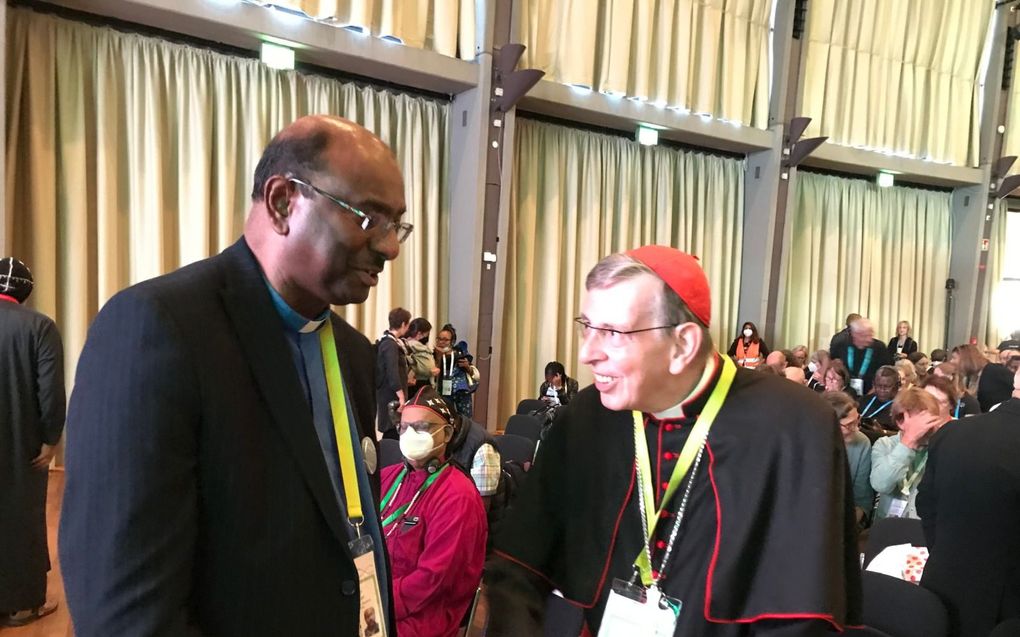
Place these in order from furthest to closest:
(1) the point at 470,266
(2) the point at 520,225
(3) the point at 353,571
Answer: (2) the point at 520,225 → (1) the point at 470,266 → (3) the point at 353,571

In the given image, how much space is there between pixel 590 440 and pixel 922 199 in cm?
1303

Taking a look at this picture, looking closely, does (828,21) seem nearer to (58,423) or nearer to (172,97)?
(172,97)

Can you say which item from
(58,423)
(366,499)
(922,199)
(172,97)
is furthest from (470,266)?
(922,199)

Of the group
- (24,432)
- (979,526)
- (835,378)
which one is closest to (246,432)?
(979,526)

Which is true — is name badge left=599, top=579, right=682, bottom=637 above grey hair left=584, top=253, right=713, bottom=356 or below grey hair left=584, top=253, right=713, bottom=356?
below

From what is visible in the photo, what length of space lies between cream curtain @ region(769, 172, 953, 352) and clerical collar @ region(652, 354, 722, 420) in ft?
30.9

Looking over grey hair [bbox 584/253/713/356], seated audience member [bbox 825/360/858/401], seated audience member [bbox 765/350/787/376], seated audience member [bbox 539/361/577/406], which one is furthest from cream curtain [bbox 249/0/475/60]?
grey hair [bbox 584/253/713/356]

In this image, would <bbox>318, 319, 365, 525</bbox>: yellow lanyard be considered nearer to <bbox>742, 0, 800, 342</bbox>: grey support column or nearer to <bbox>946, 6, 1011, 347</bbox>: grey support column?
<bbox>742, 0, 800, 342</bbox>: grey support column

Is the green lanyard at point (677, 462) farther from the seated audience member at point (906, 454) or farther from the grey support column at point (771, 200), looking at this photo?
the grey support column at point (771, 200)

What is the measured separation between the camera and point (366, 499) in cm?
131

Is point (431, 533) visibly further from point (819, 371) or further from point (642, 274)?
point (819, 371)

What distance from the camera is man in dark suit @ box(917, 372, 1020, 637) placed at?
7.82ft

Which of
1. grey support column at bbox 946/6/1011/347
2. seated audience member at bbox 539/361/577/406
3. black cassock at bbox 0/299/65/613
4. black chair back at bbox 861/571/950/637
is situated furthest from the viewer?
grey support column at bbox 946/6/1011/347

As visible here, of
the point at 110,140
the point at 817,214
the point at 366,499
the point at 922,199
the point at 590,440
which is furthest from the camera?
the point at 922,199
